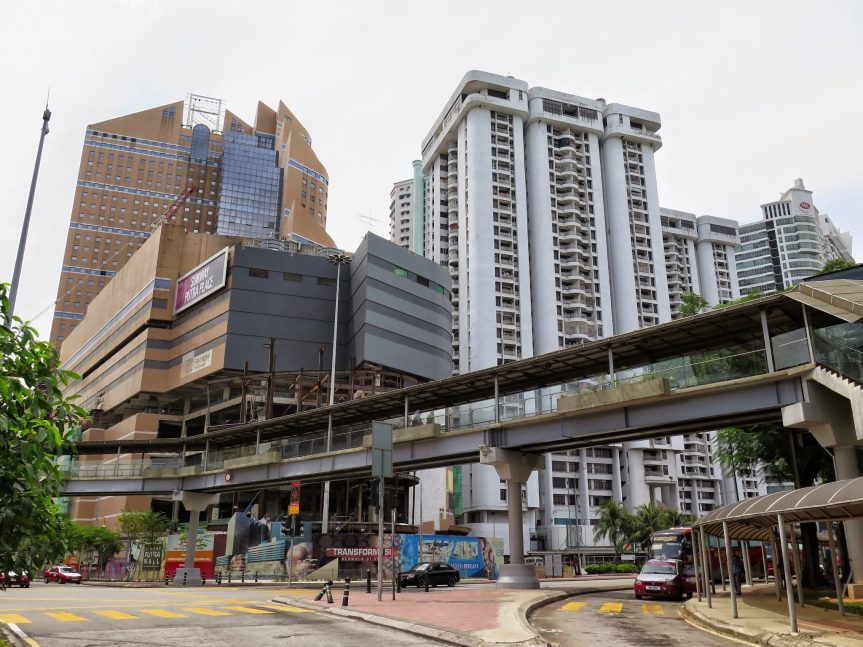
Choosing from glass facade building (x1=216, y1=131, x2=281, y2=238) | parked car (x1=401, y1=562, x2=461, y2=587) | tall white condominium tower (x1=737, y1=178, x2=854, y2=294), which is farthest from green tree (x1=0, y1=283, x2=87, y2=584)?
tall white condominium tower (x1=737, y1=178, x2=854, y2=294)

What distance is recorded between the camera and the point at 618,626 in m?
17.1

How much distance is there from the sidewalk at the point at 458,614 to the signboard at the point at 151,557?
29950mm

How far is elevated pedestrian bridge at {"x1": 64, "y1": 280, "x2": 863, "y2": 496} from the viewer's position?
945 inches

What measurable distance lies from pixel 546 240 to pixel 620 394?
9291 centimetres

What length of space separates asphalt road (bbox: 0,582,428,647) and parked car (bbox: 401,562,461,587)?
11.9m

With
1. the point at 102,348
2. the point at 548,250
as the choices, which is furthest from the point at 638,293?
the point at 102,348

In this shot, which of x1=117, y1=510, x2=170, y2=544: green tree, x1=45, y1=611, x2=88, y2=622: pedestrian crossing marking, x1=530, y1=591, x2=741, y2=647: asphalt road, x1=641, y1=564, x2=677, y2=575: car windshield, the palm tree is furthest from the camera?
the palm tree

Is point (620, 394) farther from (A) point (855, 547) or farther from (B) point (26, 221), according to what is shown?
(B) point (26, 221)

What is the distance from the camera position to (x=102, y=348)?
116m

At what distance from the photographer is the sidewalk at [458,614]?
14.1m

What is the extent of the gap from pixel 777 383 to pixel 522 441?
40.6 feet

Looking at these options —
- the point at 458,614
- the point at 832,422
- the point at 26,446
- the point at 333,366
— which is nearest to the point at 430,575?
the point at 458,614

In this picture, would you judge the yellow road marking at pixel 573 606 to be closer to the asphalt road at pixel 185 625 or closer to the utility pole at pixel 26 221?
the asphalt road at pixel 185 625

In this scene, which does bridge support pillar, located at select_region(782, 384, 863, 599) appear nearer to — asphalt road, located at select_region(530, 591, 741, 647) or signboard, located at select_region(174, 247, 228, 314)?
asphalt road, located at select_region(530, 591, 741, 647)
